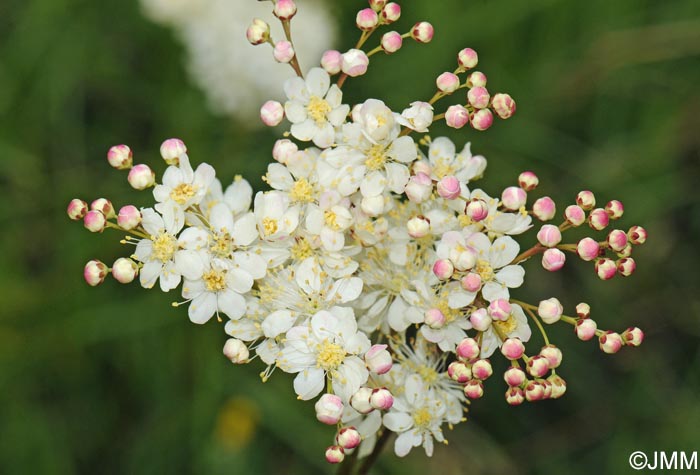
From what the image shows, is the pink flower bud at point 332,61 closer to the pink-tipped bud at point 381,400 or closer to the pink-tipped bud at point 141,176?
the pink-tipped bud at point 141,176

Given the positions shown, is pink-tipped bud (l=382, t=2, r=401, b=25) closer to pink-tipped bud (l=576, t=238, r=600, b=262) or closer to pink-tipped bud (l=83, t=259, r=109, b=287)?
pink-tipped bud (l=576, t=238, r=600, b=262)

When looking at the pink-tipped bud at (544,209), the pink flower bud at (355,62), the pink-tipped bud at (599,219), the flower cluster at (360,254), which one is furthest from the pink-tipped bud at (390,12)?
the pink-tipped bud at (599,219)

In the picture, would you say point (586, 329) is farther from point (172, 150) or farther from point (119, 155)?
point (119, 155)

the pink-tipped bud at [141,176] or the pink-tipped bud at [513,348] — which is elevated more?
the pink-tipped bud at [513,348]

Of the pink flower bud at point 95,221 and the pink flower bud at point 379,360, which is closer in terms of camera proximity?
the pink flower bud at point 379,360

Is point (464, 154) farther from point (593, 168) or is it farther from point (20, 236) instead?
point (20, 236)

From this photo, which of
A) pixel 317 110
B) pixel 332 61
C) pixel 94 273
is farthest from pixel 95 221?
pixel 332 61

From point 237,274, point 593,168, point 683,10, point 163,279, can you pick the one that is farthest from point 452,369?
point 683,10
